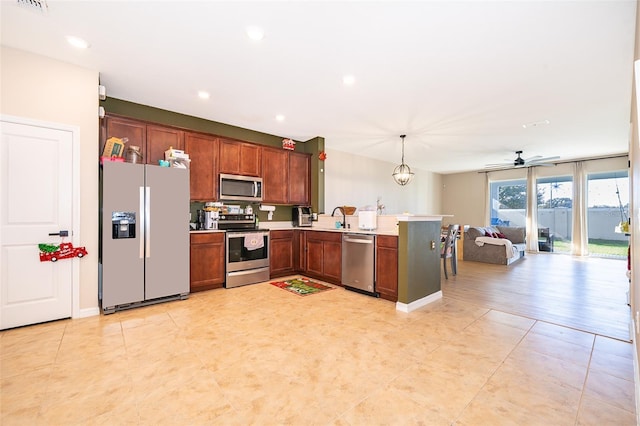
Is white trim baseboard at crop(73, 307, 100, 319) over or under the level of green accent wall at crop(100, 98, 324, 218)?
under

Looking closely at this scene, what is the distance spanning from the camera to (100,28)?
243 centimetres

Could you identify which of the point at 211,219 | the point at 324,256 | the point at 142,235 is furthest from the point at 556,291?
the point at 142,235

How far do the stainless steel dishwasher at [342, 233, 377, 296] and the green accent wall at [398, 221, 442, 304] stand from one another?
51 centimetres

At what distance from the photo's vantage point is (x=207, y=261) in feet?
13.4

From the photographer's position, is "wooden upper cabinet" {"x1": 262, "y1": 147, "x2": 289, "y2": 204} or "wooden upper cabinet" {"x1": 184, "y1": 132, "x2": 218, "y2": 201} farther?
"wooden upper cabinet" {"x1": 262, "y1": 147, "x2": 289, "y2": 204}

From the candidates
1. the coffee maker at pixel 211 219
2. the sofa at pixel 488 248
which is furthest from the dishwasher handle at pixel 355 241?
the sofa at pixel 488 248

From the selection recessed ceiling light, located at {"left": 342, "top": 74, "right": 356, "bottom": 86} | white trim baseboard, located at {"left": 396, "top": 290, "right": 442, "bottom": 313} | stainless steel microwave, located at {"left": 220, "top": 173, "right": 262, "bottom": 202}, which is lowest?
white trim baseboard, located at {"left": 396, "top": 290, "right": 442, "bottom": 313}

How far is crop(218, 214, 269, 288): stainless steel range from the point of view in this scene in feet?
14.1

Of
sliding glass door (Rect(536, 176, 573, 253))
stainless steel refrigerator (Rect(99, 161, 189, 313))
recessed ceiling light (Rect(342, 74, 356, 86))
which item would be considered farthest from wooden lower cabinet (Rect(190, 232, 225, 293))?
sliding glass door (Rect(536, 176, 573, 253))

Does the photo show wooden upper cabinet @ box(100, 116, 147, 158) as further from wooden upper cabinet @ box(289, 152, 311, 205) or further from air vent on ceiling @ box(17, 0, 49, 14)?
wooden upper cabinet @ box(289, 152, 311, 205)

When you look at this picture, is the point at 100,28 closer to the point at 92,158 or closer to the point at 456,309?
the point at 92,158

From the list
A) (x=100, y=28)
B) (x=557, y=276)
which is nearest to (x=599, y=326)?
(x=557, y=276)

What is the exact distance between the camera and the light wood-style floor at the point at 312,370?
160 cm

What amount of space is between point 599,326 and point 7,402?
5009 millimetres
